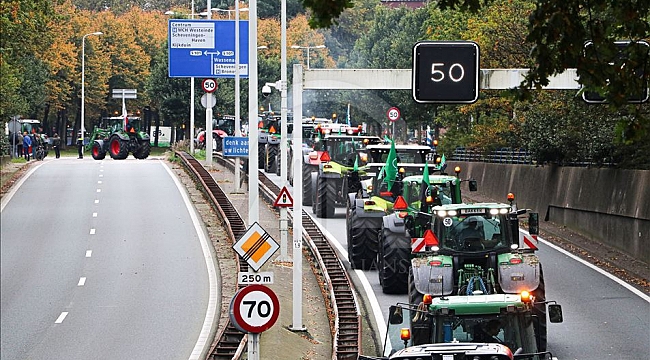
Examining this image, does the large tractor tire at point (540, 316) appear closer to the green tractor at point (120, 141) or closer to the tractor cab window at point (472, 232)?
the tractor cab window at point (472, 232)

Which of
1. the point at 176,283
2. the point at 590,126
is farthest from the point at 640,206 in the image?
the point at 176,283

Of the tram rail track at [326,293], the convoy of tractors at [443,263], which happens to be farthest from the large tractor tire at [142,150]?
the convoy of tractors at [443,263]

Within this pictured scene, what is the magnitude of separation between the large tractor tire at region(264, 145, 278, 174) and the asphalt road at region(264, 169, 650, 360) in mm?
19476

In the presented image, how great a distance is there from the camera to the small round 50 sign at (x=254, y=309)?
577 inches

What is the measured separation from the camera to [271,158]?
50.2 metres

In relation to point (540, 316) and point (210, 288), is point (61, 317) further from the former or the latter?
point (540, 316)

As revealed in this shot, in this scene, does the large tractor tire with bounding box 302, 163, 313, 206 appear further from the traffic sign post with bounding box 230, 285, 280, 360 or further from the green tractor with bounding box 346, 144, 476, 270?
the traffic sign post with bounding box 230, 285, 280, 360

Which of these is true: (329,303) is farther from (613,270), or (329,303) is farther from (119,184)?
(119,184)

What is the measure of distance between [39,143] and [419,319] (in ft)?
187

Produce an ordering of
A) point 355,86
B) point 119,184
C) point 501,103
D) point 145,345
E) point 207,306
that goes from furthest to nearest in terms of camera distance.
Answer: point 119,184
point 501,103
point 207,306
point 145,345
point 355,86

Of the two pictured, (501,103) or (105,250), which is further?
(501,103)

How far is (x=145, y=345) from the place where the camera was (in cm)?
2250

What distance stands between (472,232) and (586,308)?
5.24 meters

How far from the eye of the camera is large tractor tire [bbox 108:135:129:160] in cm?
6425
